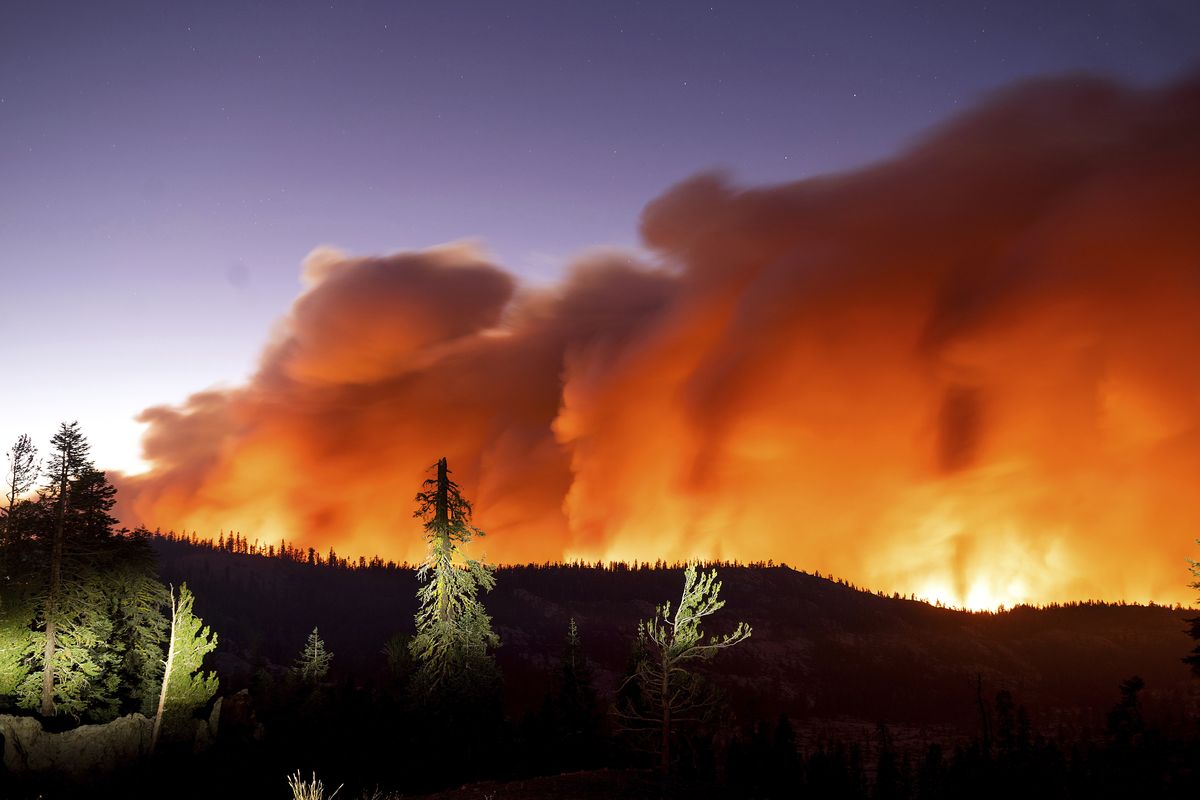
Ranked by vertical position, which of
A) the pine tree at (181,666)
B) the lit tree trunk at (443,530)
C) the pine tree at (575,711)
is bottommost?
the pine tree at (575,711)

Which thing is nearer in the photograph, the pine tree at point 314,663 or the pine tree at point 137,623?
the pine tree at point 137,623

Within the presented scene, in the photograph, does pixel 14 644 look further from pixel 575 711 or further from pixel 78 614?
pixel 575 711

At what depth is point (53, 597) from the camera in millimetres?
41344

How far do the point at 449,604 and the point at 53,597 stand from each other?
22.7m

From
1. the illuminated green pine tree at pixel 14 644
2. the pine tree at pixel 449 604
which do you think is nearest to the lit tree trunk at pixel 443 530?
the pine tree at pixel 449 604

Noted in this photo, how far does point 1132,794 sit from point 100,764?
54568 millimetres

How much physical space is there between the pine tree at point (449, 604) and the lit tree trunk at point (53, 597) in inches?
795

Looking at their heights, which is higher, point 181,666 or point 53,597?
point 53,597

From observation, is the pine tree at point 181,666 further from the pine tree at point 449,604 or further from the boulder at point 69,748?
the pine tree at point 449,604

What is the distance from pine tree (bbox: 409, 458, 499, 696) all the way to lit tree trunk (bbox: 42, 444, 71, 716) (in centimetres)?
2020

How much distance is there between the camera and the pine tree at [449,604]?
36125 mm

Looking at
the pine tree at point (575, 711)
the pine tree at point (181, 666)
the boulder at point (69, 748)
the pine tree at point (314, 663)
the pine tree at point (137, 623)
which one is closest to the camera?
the boulder at point (69, 748)

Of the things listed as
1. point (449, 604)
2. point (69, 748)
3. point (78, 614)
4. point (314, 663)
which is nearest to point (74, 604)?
point (78, 614)

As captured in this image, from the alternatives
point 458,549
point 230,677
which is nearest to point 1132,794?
point 458,549
